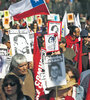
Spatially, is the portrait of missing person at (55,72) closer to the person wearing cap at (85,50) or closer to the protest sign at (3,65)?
the protest sign at (3,65)

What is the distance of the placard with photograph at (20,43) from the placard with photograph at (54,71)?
1482mm

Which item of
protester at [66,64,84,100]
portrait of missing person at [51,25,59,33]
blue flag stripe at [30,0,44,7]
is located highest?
blue flag stripe at [30,0,44,7]

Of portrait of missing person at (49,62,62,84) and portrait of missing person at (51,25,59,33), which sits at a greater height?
portrait of missing person at (51,25,59,33)

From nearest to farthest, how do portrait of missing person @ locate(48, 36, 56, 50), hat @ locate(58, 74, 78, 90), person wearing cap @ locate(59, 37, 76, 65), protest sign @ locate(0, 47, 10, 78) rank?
1. hat @ locate(58, 74, 78, 90)
2. protest sign @ locate(0, 47, 10, 78)
3. portrait of missing person @ locate(48, 36, 56, 50)
4. person wearing cap @ locate(59, 37, 76, 65)

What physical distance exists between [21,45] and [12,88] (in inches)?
83.5

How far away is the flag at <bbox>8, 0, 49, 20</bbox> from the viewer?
860 centimetres

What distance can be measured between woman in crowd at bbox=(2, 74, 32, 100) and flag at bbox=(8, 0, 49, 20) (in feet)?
12.1

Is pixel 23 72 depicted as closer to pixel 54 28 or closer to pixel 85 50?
pixel 85 50

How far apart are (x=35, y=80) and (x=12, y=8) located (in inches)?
126

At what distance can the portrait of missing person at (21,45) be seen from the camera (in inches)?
273

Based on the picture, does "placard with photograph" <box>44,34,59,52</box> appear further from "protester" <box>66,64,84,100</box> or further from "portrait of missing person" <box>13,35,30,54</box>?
"protester" <box>66,64,84,100</box>

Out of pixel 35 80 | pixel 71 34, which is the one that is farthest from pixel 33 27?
pixel 35 80

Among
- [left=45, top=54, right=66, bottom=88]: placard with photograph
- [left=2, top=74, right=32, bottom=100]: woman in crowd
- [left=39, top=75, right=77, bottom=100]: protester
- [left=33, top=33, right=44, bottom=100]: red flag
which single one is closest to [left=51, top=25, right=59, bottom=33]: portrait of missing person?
[left=33, top=33, right=44, bottom=100]: red flag

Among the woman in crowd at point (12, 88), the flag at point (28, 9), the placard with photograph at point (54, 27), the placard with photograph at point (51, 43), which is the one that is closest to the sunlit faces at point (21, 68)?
the woman in crowd at point (12, 88)
